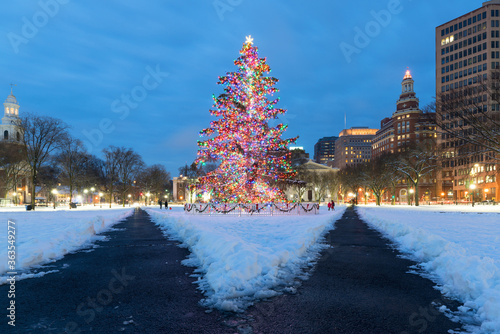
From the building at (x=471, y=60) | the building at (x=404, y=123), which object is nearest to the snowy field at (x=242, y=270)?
the building at (x=471, y=60)

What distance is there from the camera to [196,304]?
505 cm

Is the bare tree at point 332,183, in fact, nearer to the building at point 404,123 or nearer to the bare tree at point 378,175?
the bare tree at point 378,175

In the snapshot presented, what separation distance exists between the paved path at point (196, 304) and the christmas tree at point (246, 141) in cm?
2005

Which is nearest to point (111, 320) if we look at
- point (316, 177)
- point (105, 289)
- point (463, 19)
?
point (105, 289)

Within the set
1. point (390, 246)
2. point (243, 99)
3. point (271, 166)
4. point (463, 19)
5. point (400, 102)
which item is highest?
point (463, 19)

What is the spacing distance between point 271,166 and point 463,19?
94.7m

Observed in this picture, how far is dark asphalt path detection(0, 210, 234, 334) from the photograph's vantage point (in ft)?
13.7

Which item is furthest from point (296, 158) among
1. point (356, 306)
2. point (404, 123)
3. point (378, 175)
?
point (404, 123)

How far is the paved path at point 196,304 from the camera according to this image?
13.7 ft

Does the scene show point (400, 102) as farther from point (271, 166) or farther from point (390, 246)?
point (390, 246)

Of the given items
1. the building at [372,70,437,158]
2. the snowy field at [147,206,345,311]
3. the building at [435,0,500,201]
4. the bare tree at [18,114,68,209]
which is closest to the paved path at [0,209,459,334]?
the snowy field at [147,206,345,311]

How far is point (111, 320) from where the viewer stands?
14.4 feet

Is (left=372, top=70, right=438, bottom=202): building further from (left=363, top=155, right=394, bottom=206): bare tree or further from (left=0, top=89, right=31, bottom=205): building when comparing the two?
(left=0, top=89, right=31, bottom=205): building

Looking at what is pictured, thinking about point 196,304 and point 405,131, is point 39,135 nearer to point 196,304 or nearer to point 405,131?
point 196,304
